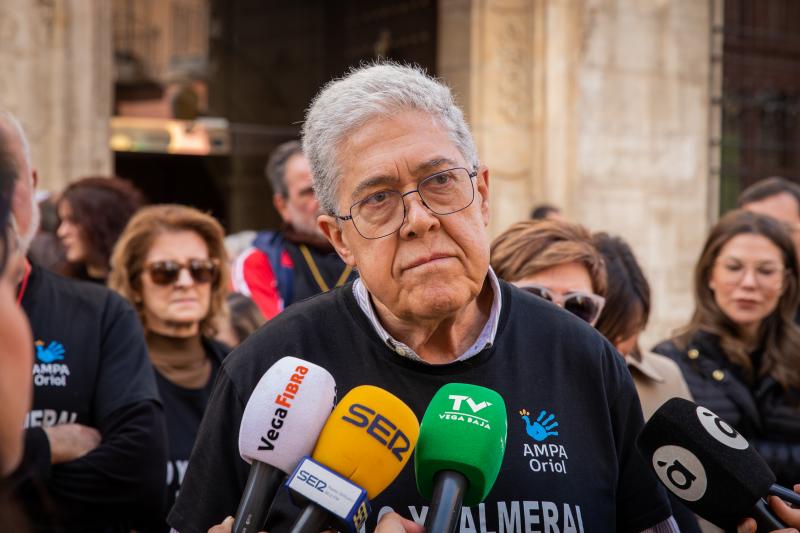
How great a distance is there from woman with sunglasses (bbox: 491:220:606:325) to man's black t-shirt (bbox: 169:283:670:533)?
82cm

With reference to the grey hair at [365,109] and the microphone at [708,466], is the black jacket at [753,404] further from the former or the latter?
the grey hair at [365,109]

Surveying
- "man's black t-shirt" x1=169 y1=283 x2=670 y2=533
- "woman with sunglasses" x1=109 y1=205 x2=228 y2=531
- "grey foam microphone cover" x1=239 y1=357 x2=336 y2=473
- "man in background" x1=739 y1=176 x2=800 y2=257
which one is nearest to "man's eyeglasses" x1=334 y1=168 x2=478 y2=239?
"man's black t-shirt" x1=169 y1=283 x2=670 y2=533

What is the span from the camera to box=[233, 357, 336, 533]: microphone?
191 cm

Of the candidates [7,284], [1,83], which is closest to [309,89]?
[1,83]

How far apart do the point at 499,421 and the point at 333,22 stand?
372 inches

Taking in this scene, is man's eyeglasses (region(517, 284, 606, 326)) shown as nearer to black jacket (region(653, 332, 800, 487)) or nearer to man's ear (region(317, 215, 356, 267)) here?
man's ear (region(317, 215, 356, 267))

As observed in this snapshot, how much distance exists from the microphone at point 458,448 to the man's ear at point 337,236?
1.88ft

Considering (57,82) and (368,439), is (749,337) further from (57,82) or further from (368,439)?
(57,82)

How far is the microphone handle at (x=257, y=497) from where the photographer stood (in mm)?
1861

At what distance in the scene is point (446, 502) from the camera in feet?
6.23

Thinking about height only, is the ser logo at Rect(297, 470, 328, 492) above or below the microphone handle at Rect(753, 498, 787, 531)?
above

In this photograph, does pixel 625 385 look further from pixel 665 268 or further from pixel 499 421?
pixel 665 268

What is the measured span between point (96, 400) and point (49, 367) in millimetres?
187

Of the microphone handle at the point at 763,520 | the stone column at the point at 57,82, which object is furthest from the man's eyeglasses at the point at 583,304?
the stone column at the point at 57,82
